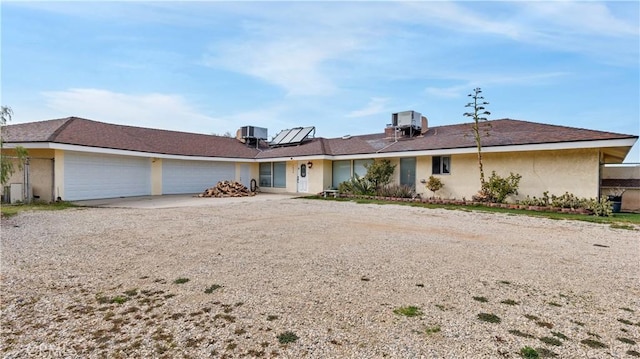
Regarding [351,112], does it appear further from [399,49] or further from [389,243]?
[389,243]

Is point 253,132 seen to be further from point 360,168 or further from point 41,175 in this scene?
point 41,175

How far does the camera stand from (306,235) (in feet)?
23.9

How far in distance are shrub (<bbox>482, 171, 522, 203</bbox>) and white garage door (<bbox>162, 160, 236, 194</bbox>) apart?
1563cm

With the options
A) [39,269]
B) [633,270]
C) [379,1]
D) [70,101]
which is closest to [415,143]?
[379,1]

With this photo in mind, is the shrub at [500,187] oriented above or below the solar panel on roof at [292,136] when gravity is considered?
below

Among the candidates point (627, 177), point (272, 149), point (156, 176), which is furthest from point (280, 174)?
point (627, 177)

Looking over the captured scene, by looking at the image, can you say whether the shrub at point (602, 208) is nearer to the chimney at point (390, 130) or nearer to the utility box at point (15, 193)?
the chimney at point (390, 130)

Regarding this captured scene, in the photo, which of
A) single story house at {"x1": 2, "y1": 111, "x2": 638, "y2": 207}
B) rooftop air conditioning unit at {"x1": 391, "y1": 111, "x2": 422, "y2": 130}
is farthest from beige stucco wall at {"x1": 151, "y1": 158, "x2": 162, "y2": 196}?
rooftop air conditioning unit at {"x1": 391, "y1": 111, "x2": 422, "y2": 130}

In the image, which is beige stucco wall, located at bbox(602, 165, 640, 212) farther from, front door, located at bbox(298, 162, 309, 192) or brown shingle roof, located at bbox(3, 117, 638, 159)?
front door, located at bbox(298, 162, 309, 192)

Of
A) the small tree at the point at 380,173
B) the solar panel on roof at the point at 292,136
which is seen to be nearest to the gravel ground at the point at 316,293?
the small tree at the point at 380,173

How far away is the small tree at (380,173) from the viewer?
16484 millimetres

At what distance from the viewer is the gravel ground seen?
2.74 m

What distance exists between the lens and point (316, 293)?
3.84m

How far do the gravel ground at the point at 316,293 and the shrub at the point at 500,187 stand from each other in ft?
17.3
